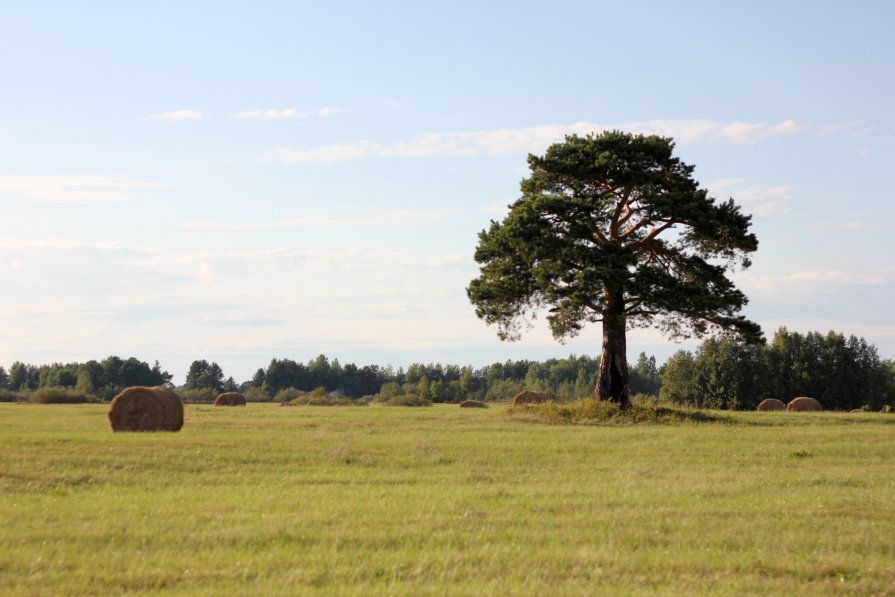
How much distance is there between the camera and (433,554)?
11062 mm

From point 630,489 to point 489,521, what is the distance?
14.7ft

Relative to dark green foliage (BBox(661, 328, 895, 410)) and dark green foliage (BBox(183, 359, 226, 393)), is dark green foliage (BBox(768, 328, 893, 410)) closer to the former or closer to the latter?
dark green foliage (BBox(661, 328, 895, 410))

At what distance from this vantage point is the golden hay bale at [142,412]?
31703mm

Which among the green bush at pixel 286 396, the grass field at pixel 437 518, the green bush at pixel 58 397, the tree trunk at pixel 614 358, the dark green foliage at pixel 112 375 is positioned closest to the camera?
the grass field at pixel 437 518

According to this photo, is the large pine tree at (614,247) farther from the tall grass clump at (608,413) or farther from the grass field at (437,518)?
the grass field at (437,518)

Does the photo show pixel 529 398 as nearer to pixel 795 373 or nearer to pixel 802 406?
pixel 802 406

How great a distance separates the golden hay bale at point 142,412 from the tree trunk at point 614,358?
757 inches

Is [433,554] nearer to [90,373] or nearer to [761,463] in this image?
[761,463]

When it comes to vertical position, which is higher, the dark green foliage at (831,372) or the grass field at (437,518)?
the dark green foliage at (831,372)

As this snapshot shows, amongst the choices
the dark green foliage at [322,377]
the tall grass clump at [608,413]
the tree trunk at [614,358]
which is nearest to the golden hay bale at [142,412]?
the tall grass clump at [608,413]

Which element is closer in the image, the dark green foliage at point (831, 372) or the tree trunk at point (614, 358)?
the tree trunk at point (614, 358)

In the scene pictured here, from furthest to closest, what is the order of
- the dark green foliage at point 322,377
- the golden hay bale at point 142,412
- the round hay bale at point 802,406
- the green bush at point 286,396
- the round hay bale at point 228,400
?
1. the dark green foliage at point 322,377
2. the green bush at point 286,396
3. the round hay bale at point 228,400
4. the round hay bale at point 802,406
5. the golden hay bale at point 142,412

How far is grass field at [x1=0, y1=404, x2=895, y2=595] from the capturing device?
1006 cm

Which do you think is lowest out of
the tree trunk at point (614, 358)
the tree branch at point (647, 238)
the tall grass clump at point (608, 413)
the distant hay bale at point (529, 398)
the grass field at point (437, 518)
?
the grass field at point (437, 518)
